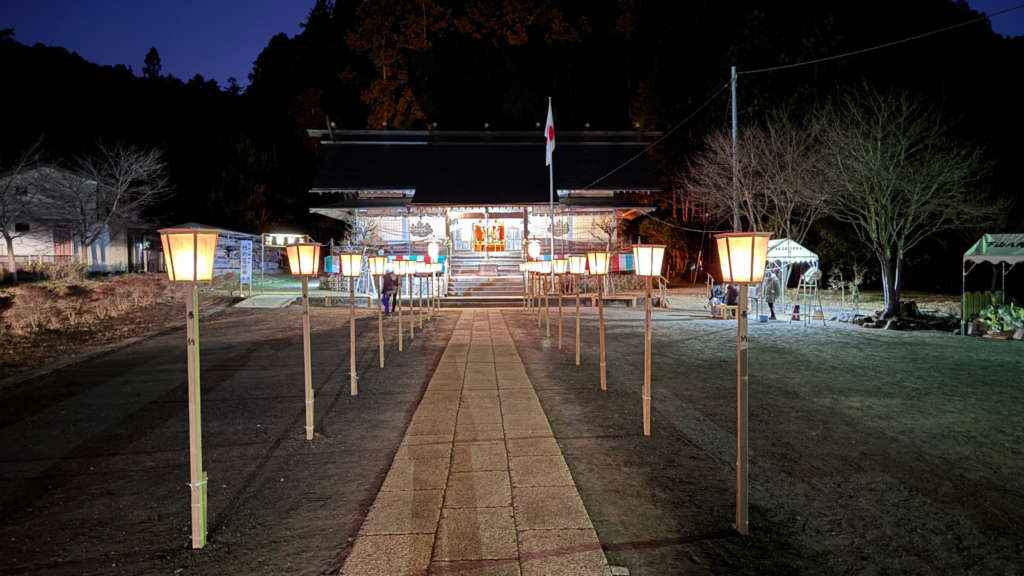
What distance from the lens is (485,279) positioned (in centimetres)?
2502

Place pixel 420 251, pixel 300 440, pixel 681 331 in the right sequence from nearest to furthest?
1. pixel 300 440
2. pixel 681 331
3. pixel 420 251

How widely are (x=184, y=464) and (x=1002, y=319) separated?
16.8 metres

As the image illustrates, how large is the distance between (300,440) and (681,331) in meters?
11.1

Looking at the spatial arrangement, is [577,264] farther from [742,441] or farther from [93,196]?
[93,196]

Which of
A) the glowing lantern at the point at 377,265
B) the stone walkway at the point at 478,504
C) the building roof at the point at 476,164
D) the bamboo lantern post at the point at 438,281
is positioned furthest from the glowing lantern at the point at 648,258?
the building roof at the point at 476,164

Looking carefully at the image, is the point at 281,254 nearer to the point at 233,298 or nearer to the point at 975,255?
the point at 233,298

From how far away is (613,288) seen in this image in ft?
81.7

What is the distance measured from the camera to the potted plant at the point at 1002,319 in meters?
12.8

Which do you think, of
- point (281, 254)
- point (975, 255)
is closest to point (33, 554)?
point (975, 255)

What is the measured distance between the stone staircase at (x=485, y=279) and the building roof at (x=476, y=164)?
9.20ft

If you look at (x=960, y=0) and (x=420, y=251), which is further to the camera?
(x=960, y=0)

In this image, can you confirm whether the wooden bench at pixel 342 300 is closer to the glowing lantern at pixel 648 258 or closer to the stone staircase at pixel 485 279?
the stone staircase at pixel 485 279

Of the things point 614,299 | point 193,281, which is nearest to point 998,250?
point 614,299

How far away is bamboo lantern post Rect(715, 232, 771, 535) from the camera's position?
396 centimetres
